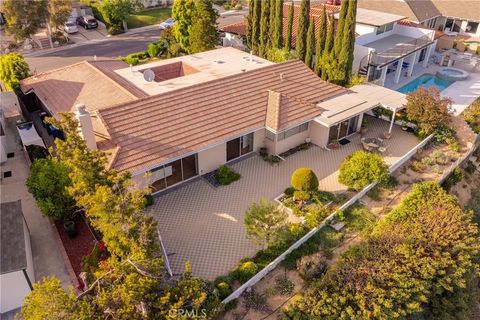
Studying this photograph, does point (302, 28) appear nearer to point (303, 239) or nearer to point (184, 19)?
point (184, 19)

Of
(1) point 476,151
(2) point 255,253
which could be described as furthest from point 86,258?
(1) point 476,151

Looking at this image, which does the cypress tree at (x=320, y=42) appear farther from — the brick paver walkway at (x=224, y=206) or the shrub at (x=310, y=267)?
the shrub at (x=310, y=267)

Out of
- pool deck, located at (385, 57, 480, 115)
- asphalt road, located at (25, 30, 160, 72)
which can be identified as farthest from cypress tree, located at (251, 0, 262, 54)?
asphalt road, located at (25, 30, 160, 72)

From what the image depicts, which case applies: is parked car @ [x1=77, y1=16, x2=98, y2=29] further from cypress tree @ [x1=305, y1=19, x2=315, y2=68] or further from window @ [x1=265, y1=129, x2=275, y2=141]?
window @ [x1=265, y1=129, x2=275, y2=141]

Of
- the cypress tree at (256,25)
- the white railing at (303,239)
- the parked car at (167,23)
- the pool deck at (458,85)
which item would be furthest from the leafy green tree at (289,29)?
the parked car at (167,23)

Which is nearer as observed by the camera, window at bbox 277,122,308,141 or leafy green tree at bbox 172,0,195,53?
window at bbox 277,122,308,141

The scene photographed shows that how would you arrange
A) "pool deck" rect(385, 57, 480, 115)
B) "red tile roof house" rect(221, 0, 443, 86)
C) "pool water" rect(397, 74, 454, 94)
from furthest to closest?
"pool water" rect(397, 74, 454, 94) → "red tile roof house" rect(221, 0, 443, 86) → "pool deck" rect(385, 57, 480, 115)

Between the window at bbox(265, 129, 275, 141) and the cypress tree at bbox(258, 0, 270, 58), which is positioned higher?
the cypress tree at bbox(258, 0, 270, 58)
